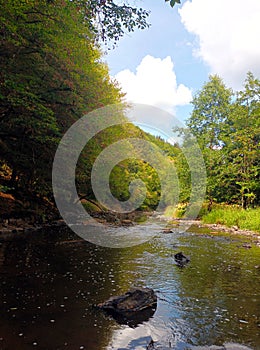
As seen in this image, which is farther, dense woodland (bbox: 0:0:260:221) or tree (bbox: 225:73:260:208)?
tree (bbox: 225:73:260:208)

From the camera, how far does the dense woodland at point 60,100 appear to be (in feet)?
36.1

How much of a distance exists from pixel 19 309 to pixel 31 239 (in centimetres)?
1000

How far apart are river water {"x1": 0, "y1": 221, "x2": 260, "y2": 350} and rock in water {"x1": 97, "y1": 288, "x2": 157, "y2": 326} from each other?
0.57 feet

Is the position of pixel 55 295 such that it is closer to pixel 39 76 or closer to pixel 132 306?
pixel 132 306

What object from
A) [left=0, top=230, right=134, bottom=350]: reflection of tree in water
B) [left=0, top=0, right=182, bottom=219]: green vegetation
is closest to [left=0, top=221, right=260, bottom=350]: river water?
[left=0, top=230, right=134, bottom=350]: reflection of tree in water

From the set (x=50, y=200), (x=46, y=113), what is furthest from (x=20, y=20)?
(x=50, y=200)

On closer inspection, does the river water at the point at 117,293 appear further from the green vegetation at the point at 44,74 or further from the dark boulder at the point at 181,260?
the green vegetation at the point at 44,74

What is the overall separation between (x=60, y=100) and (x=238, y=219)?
701 inches

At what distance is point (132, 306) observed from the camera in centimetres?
636

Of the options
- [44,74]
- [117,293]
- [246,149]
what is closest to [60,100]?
[44,74]

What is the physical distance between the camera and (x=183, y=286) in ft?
27.3

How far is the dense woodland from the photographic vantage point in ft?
36.1

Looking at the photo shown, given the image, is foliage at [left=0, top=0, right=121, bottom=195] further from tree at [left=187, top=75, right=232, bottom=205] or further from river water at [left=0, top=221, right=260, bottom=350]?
tree at [left=187, top=75, right=232, bottom=205]

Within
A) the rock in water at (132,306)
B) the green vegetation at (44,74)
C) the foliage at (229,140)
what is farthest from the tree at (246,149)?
the rock in water at (132,306)
